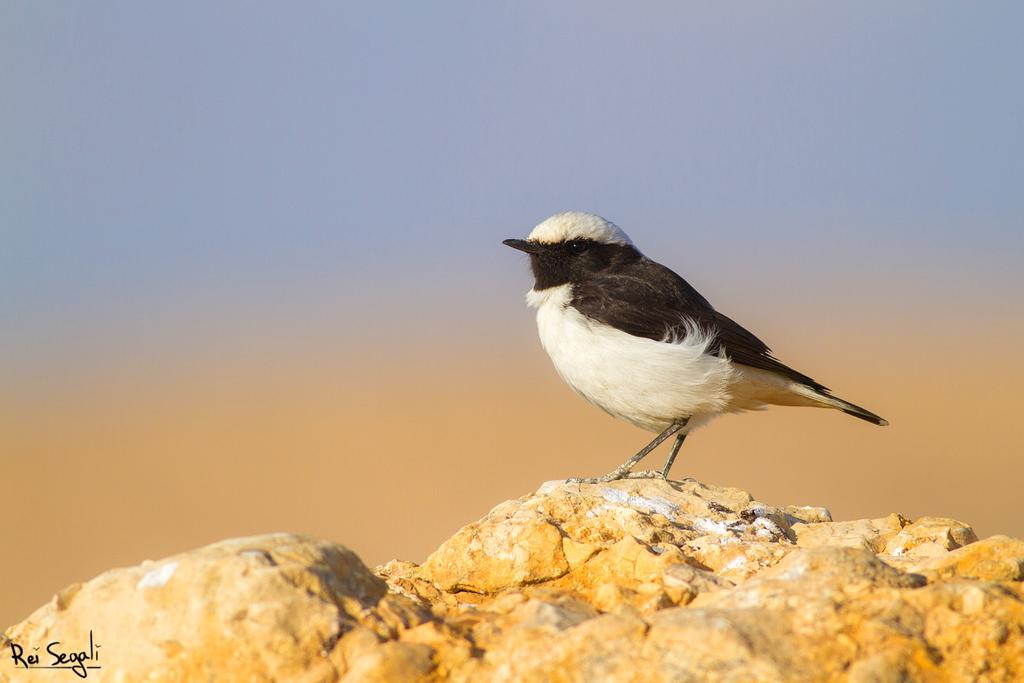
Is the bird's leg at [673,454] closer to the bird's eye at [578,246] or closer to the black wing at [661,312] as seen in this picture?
the black wing at [661,312]

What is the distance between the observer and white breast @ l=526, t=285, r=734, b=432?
294 inches

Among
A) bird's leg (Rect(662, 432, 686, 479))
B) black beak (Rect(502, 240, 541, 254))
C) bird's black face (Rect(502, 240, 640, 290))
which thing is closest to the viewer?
bird's leg (Rect(662, 432, 686, 479))

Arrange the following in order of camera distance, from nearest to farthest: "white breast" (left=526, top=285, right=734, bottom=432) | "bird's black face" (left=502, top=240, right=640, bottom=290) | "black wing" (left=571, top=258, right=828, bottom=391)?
1. "white breast" (left=526, top=285, right=734, bottom=432)
2. "black wing" (left=571, top=258, right=828, bottom=391)
3. "bird's black face" (left=502, top=240, right=640, bottom=290)

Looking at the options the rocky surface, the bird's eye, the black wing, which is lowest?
the rocky surface

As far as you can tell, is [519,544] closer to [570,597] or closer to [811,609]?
[570,597]

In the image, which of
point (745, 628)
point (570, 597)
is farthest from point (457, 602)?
point (745, 628)

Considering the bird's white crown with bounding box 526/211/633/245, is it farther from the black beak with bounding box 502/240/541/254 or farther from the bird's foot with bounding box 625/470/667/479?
the bird's foot with bounding box 625/470/667/479

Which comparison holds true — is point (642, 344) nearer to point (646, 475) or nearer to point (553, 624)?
point (646, 475)

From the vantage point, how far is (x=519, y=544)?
466 cm

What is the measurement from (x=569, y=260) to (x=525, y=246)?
1.18 feet

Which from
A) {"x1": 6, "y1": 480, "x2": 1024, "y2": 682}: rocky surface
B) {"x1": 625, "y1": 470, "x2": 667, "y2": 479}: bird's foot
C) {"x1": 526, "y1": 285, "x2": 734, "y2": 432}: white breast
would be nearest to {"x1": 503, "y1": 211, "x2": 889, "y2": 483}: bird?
{"x1": 526, "y1": 285, "x2": 734, "y2": 432}: white breast

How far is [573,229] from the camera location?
27.4 feet

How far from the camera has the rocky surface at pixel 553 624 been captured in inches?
118

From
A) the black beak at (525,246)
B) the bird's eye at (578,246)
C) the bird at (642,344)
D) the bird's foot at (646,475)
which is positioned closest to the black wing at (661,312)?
the bird at (642,344)
